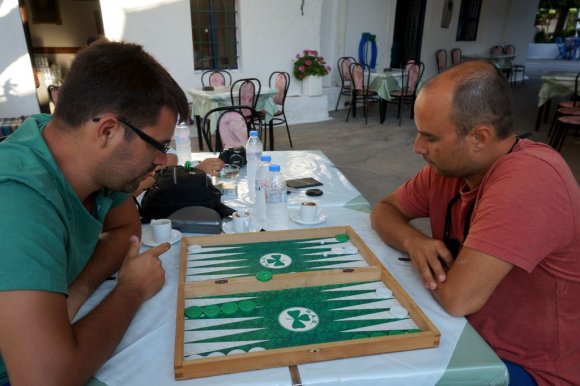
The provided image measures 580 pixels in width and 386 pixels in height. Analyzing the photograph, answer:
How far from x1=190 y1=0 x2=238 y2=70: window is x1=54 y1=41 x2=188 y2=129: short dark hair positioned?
6.52 metres

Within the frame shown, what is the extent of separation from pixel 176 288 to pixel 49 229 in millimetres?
449

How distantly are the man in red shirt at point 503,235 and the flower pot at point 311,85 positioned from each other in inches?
269

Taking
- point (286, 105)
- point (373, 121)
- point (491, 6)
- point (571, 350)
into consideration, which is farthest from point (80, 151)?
point (491, 6)

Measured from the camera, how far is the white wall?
5.13 metres

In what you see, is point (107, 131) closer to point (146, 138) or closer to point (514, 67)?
point (146, 138)

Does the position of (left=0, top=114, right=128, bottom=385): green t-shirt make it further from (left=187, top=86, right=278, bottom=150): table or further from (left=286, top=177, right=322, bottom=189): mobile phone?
(left=187, top=86, right=278, bottom=150): table

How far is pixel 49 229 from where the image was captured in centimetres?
82

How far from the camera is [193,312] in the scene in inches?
40.5

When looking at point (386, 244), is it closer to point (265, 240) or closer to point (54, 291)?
point (265, 240)

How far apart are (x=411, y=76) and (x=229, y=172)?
21.0 ft

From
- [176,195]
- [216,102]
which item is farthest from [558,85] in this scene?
[176,195]

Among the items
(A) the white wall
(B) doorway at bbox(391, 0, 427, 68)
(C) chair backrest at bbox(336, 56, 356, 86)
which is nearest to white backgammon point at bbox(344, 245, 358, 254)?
(A) the white wall

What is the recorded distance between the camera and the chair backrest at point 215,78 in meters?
6.85

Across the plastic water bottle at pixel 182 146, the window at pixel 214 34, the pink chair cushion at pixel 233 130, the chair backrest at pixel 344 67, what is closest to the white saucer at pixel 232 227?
the plastic water bottle at pixel 182 146
